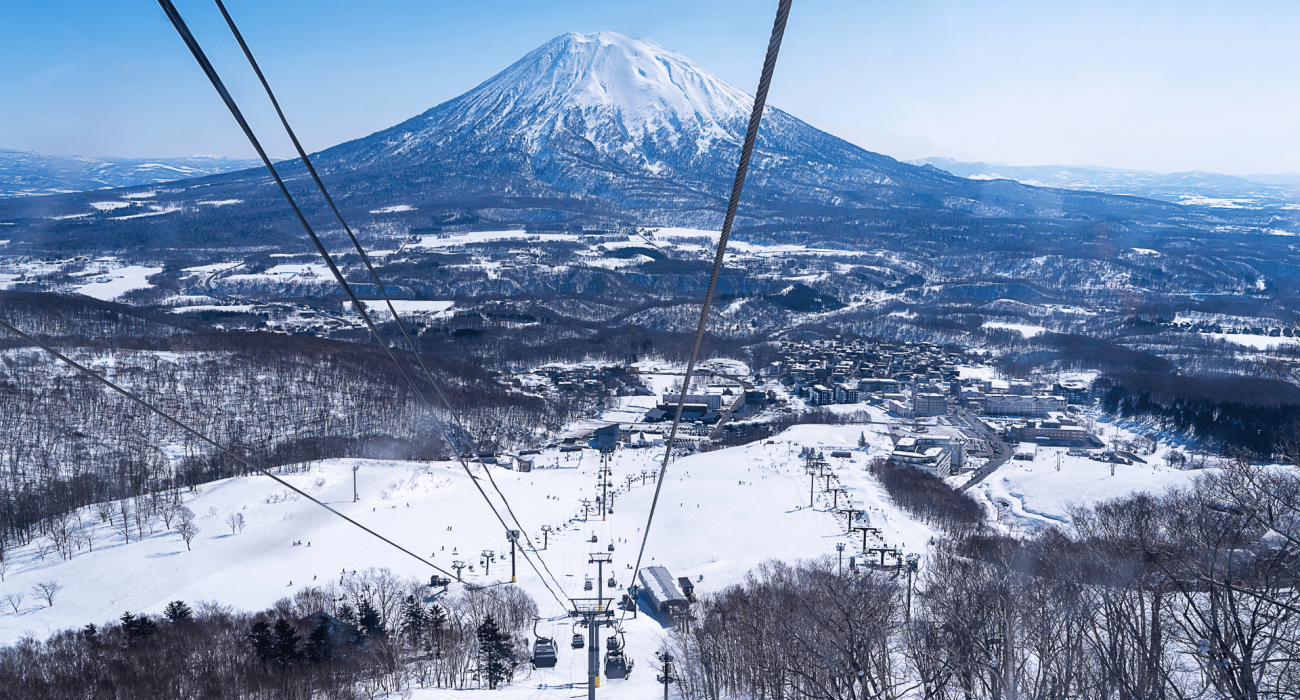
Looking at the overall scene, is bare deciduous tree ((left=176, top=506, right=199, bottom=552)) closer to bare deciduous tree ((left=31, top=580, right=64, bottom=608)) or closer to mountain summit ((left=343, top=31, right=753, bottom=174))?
bare deciduous tree ((left=31, top=580, right=64, bottom=608))

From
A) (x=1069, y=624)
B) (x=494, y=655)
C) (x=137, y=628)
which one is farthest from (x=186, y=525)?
(x=1069, y=624)

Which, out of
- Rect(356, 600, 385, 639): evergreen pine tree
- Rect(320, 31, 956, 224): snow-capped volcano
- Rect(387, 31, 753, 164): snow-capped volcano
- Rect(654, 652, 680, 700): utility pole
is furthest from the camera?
Rect(387, 31, 753, 164): snow-capped volcano

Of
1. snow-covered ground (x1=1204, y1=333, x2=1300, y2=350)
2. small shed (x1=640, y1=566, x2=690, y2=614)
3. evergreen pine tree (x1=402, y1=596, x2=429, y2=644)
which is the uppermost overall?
evergreen pine tree (x1=402, y1=596, x2=429, y2=644)

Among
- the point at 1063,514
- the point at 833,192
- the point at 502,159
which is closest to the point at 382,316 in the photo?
the point at 1063,514

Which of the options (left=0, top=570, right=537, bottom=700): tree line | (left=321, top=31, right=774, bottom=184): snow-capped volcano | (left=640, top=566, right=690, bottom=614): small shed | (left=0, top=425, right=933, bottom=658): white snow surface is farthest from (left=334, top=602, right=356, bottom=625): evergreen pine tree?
(left=321, top=31, right=774, bottom=184): snow-capped volcano

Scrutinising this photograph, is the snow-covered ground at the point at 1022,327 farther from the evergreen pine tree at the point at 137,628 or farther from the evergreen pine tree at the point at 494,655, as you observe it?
the evergreen pine tree at the point at 137,628

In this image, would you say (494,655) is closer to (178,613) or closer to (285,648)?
(285,648)

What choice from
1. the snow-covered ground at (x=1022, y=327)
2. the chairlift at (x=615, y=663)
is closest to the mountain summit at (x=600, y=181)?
the snow-covered ground at (x=1022, y=327)
